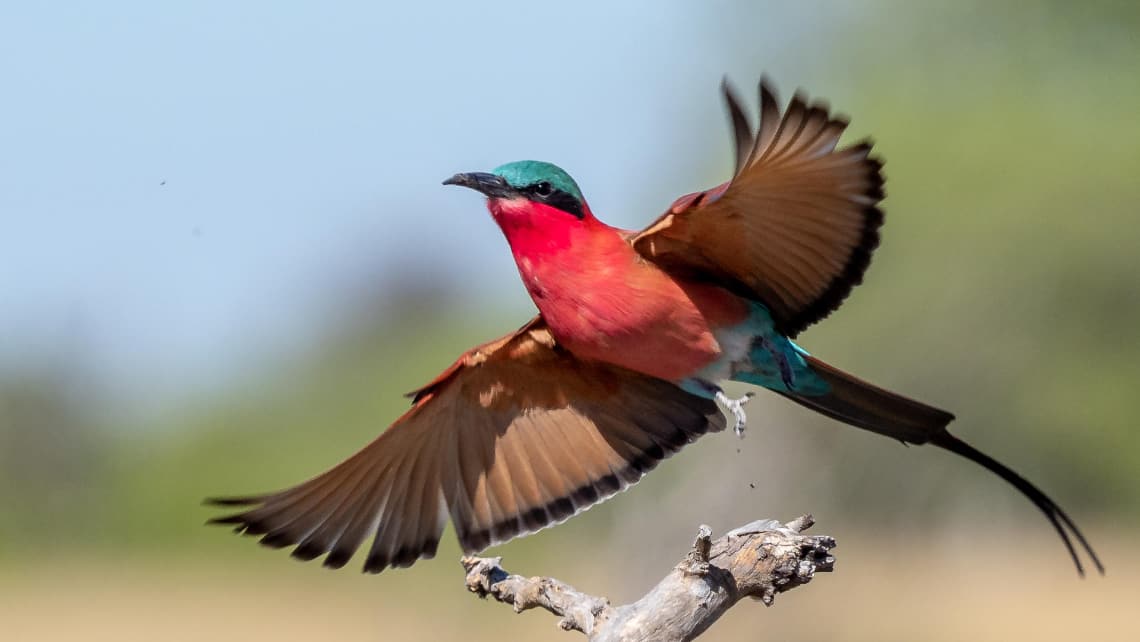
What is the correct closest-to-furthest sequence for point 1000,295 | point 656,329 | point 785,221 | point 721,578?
point 721,578 < point 785,221 < point 656,329 < point 1000,295

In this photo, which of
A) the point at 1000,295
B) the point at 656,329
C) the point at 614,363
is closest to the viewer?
the point at 656,329

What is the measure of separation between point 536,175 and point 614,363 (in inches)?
25.8

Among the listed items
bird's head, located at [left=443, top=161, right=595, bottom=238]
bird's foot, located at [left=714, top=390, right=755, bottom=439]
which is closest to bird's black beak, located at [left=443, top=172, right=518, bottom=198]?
A: bird's head, located at [left=443, top=161, right=595, bottom=238]

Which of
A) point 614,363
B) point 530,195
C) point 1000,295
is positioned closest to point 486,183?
point 530,195

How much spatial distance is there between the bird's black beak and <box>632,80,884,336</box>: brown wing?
46cm

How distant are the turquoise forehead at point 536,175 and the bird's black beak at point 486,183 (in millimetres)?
22

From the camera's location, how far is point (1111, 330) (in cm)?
1672

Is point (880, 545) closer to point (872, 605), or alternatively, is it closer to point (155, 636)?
point (872, 605)

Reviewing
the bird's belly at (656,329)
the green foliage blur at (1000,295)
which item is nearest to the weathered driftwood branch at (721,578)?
the bird's belly at (656,329)

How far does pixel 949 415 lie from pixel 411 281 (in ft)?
104

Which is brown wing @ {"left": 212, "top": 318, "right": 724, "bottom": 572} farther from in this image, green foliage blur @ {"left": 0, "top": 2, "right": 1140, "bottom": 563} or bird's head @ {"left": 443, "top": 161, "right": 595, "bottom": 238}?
green foliage blur @ {"left": 0, "top": 2, "right": 1140, "bottom": 563}

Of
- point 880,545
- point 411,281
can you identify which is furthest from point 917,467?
point 411,281

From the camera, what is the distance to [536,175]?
486 cm

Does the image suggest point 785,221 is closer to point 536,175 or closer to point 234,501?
point 536,175
